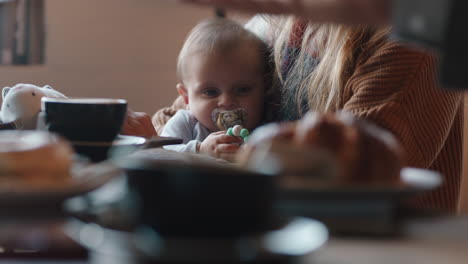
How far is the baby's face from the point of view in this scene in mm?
1790

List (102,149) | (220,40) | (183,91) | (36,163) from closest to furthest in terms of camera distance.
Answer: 1. (36,163)
2. (102,149)
3. (220,40)
4. (183,91)

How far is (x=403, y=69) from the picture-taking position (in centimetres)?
129

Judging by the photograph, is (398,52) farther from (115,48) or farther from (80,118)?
(115,48)

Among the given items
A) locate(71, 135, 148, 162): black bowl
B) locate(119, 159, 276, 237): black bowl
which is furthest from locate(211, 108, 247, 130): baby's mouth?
locate(119, 159, 276, 237): black bowl

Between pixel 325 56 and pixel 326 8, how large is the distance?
824mm

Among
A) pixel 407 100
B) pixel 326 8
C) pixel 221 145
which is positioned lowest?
pixel 221 145

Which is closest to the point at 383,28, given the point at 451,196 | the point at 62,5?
the point at 451,196

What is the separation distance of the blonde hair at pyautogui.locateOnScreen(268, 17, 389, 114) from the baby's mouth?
5.0 inches

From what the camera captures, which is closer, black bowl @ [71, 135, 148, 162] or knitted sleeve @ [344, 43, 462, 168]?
black bowl @ [71, 135, 148, 162]

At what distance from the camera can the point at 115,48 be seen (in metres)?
3.47

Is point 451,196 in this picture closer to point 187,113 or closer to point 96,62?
point 187,113

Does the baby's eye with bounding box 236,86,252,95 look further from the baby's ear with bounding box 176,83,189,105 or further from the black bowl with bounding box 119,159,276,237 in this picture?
the black bowl with bounding box 119,159,276,237

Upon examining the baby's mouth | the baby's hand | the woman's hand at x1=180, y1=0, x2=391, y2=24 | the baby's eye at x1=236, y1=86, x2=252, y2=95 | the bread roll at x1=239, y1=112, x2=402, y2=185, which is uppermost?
the woman's hand at x1=180, y1=0, x2=391, y2=24

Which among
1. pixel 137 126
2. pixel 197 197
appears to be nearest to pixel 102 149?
pixel 197 197
